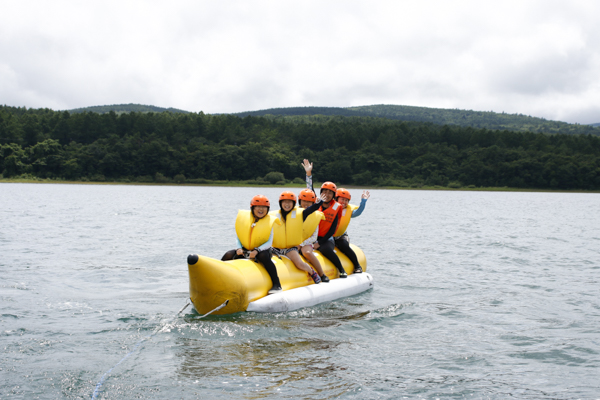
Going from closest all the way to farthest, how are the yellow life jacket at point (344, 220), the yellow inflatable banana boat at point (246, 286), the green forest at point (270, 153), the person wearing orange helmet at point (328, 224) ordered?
the yellow inflatable banana boat at point (246, 286)
the person wearing orange helmet at point (328, 224)
the yellow life jacket at point (344, 220)
the green forest at point (270, 153)

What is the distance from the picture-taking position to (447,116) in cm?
14300

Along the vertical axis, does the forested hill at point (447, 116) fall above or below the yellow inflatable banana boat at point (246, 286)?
above

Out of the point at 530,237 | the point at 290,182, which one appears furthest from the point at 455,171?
the point at 530,237

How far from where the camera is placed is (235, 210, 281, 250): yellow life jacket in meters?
7.09

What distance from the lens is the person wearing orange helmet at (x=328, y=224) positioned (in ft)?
27.7

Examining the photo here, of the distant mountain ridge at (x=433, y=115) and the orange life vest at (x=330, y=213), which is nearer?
the orange life vest at (x=330, y=213)

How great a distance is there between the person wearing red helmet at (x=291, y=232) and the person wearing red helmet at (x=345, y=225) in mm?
1163

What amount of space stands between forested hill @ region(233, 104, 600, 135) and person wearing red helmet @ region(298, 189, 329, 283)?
116 metres

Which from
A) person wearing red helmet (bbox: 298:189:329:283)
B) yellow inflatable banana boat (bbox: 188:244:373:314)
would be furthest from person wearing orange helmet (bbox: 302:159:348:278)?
yellow inflatable banana boat (bbox: 188:244:373:314)

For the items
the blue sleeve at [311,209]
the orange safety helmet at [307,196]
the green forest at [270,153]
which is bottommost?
the blue sleeve at [311,209]

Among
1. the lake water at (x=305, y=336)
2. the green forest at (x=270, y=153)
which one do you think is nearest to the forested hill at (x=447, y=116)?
the green forest at (x=270, y=153)

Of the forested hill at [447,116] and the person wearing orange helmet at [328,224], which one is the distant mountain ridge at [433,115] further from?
the person wearing orange helmet at [328,224]

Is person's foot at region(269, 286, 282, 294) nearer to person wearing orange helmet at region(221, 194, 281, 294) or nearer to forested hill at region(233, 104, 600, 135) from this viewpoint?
person wearing orange helmet at region(221, 194, 281, 294)

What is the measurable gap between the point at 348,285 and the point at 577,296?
406 centimetres
